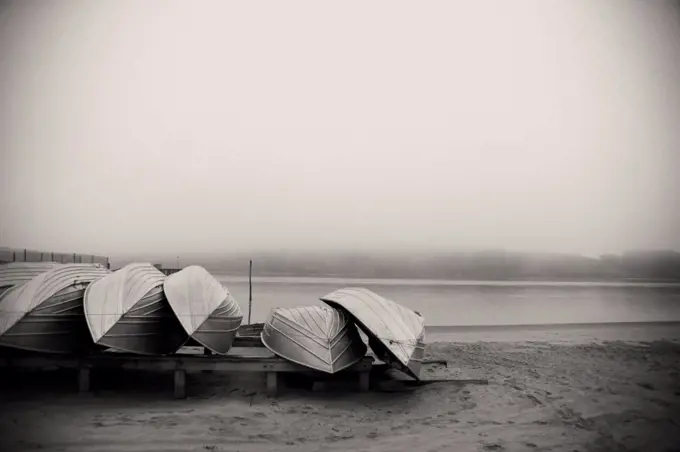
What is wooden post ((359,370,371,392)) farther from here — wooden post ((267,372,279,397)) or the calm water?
the calm water

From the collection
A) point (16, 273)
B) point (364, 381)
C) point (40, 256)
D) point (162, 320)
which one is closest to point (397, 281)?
point (40, 256)

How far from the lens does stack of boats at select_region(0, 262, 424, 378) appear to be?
4047 mm

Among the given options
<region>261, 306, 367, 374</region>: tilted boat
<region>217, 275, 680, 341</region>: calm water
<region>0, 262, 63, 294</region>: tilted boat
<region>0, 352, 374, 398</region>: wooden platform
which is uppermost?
<region>0, 262, 63, 294</region>: tilted boat

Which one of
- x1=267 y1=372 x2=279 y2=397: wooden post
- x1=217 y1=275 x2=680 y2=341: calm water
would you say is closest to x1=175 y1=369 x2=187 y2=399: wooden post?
x1=267 y1=372 x2=279 y2=397: wooden post

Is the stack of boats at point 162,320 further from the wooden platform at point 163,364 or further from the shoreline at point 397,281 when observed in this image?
the shoreline at point 397,281

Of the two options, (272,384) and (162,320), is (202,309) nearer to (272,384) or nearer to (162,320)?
(162,320)

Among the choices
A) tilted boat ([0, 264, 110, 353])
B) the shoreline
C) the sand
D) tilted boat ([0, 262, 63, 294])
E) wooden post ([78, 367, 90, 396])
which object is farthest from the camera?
the shoreline

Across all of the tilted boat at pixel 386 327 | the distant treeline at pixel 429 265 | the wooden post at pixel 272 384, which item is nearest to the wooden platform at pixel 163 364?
the wooden post at pixel 272 384

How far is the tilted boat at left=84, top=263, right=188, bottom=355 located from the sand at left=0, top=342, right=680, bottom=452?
1.52ft

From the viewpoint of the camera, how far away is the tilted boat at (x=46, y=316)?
155 inches

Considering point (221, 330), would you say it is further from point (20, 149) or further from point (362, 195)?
point (362, 195)

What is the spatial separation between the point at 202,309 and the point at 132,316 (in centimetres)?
58

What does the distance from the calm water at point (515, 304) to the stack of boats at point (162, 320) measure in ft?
13.3

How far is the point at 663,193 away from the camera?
5.52 metres
